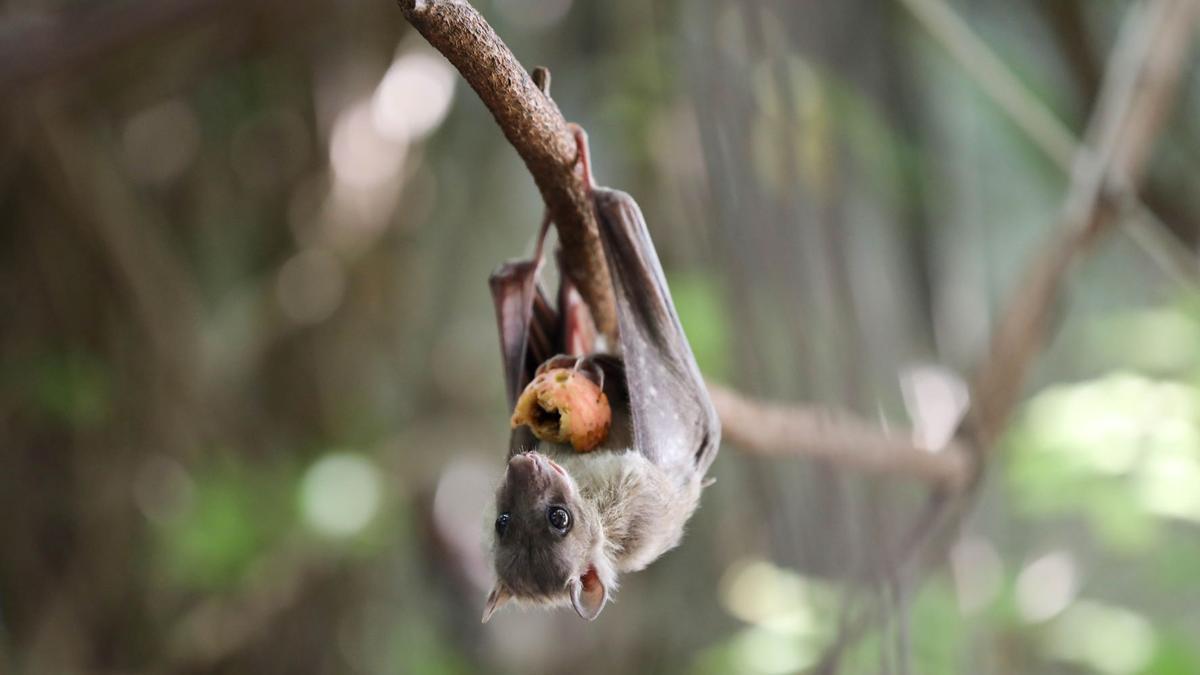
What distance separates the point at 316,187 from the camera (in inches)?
180

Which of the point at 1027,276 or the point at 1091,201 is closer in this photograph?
the point at 1091,201

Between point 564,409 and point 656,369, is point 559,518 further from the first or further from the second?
point 656,369

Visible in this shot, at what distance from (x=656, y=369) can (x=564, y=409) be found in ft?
0.49

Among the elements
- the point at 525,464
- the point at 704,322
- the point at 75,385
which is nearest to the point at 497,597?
the point at 525,464

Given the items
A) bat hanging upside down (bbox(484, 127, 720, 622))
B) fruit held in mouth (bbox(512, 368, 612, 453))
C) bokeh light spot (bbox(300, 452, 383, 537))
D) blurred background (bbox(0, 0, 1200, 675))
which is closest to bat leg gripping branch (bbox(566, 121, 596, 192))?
bat hanging upside down (bbox(484, 127, 720, 622))

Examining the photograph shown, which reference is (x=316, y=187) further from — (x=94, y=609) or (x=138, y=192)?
(x=94, y=609)

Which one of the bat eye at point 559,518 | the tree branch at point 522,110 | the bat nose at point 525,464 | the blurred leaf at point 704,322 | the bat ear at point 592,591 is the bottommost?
the bat ear at point 592,591

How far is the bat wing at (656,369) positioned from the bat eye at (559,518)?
0.47 ft

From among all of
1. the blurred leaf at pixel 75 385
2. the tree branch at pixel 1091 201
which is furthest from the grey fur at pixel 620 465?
the blurred leaf at pixel 75 385

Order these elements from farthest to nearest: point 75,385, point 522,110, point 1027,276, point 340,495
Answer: point 75,385
point 340,495
point 1027,276
point 522,110

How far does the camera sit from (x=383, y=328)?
468cm

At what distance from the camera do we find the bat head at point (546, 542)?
1436 millimetres

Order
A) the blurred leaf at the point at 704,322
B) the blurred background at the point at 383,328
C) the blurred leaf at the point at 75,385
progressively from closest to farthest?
the blurred leaf at the point at 704,322, the blurred background at the point at 383,328, the blurred leaf at the point at 75,385

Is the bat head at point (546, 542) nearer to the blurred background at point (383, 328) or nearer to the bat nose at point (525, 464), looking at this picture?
the bat nose at point (525, 464)
